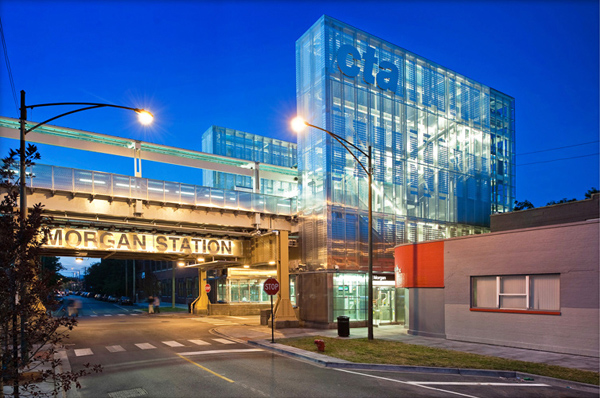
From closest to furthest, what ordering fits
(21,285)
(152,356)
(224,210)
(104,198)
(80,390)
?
(21,285), (80,390), (152,356), (104,198), (224,210)

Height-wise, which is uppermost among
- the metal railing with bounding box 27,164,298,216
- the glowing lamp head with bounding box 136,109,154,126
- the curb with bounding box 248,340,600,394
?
the glowing lamp head with bounding box 136,109,154,126

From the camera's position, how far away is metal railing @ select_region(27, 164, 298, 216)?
22.9m

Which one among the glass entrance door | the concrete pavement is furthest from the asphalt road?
the glass entrance door

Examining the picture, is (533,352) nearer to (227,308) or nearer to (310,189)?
(310,189)

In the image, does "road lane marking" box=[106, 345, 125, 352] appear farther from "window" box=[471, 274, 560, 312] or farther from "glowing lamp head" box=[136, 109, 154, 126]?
"window" box=[471, 274, 560, 312]

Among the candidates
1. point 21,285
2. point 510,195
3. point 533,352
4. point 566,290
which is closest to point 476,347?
point 533,352

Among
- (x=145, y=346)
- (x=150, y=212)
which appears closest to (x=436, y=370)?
(x=145, y=346)

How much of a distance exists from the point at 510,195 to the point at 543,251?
81.6ft

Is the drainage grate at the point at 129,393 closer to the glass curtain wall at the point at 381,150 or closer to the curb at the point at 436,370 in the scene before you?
the curb at the point at 436,370

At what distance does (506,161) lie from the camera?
41.7 metres

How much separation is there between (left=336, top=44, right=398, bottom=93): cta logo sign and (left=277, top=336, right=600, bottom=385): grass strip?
18456 millimetres

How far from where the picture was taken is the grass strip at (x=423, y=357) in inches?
518

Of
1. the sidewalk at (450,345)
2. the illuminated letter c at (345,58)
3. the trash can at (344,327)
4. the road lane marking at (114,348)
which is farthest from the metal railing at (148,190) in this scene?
the trash can at (344,327)

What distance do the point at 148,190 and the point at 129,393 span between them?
52.2 feet
